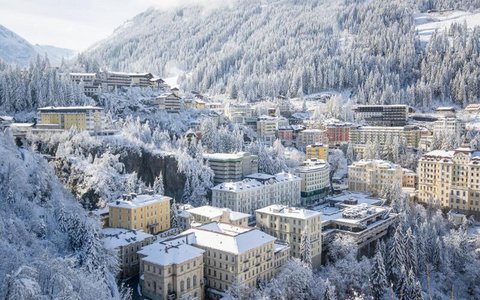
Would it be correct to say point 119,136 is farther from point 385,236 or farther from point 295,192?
point 385,236

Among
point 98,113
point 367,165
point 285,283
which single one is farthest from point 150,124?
point 285,283

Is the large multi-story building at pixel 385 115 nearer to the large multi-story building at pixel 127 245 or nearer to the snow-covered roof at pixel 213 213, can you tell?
the snow-covered roof at pixel 213 213

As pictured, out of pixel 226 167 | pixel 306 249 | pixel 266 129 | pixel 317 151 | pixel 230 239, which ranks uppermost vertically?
pixel 266 129

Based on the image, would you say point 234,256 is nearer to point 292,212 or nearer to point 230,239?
point 230,239

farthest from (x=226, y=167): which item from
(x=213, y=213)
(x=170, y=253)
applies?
(x=170, y=253)

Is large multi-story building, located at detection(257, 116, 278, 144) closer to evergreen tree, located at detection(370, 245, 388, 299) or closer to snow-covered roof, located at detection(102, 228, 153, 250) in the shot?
evergreen tree, located at detection(370, 245, 388, 299)

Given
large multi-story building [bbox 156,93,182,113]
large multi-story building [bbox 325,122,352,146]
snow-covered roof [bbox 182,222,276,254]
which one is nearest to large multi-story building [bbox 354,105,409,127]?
large multi-story building [bbox 325,122,352,146]
